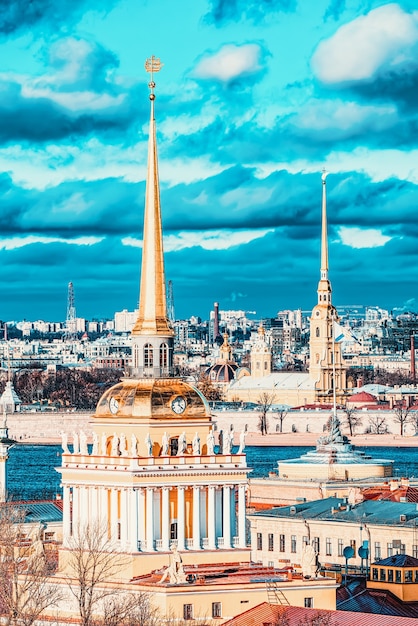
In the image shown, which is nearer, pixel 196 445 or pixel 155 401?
pixel 196 445

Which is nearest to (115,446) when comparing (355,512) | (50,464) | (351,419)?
(355,512)

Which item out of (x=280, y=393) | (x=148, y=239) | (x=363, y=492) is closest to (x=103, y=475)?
(x=148, y=239)

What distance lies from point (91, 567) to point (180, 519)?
5.35 ft

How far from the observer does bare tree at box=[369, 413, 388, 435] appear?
149375mm

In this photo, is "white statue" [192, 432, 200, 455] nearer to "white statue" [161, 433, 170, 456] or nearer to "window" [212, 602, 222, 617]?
"white statue" [161, 433, 170, 456]

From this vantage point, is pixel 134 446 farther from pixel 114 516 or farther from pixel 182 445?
pixel 114 516

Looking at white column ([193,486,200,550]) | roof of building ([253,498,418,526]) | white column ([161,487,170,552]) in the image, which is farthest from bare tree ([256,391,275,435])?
white column ([161,487,170,552])

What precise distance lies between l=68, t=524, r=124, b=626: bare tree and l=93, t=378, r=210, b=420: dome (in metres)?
1.73

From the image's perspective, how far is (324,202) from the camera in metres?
156

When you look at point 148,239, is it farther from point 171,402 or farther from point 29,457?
point 29,457

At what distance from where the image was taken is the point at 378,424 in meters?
150

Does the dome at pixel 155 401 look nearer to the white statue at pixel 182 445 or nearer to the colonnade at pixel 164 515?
the white statue at pixel 182 445

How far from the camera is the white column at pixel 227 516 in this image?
3162 centimetres

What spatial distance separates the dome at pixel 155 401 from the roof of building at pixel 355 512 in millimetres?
14326
